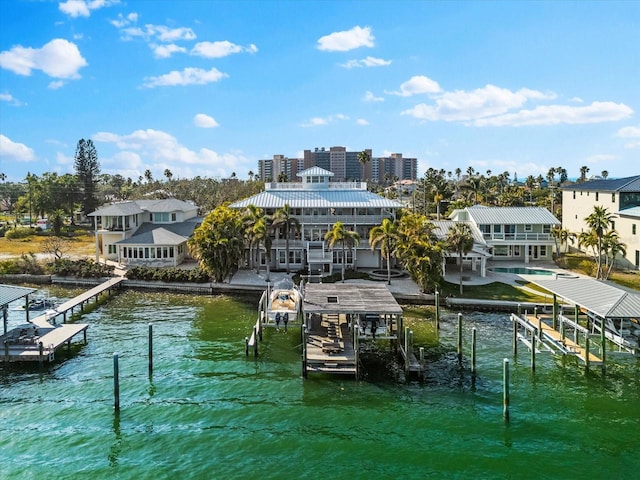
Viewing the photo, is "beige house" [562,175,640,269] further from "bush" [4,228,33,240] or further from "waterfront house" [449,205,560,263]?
"bush" [4,228,33,240]

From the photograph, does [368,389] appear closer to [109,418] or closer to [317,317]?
[317,317]

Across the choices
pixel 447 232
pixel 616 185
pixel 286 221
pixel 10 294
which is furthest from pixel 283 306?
pixel 616 185

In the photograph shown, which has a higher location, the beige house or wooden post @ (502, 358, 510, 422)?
the beige house

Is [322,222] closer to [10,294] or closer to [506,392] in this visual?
[10,294]

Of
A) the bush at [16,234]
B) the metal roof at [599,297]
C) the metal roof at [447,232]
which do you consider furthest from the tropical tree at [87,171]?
the metal roof at [599,297]

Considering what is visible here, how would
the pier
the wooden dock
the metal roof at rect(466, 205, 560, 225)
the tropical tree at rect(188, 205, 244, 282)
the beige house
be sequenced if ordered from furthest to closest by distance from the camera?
the metal roof at rect(466, 205, 560, 225), the beige house, the tropical tree at rect(188, 205, 244, 282), the pier, the wooden dock

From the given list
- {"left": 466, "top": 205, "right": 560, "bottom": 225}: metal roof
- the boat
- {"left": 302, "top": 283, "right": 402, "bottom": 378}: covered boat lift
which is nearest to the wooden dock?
{"left": 302, "top": 283, "right": 402, "bottom": 378}: covered boat lift

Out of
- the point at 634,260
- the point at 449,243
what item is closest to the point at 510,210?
the point at 634,260

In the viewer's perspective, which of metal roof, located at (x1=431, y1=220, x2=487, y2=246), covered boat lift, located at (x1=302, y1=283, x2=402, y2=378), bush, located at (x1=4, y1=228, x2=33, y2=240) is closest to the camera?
covered boat lift, located at (x1=302, y1=283, x2=402, y2=378)
